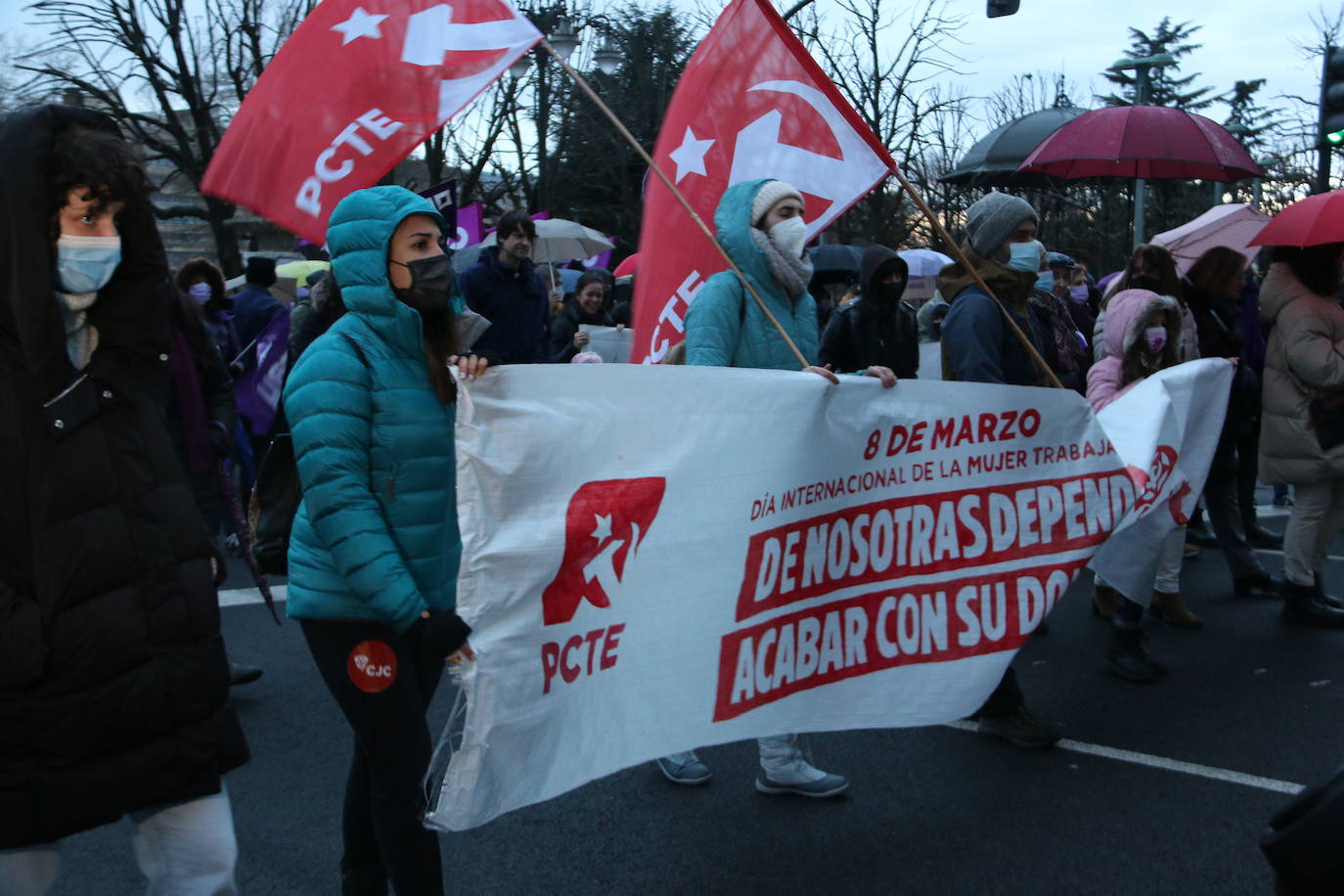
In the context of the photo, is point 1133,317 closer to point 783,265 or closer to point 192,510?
point 783,265

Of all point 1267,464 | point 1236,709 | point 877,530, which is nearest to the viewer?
point 877,530

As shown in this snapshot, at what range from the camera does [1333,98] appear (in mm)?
10047

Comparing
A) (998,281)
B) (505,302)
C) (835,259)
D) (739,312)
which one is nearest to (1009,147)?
(835,259)

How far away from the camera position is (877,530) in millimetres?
3570

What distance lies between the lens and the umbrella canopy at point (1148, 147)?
28.1ft

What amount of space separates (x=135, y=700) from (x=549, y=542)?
899mm

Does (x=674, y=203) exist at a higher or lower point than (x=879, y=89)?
lower

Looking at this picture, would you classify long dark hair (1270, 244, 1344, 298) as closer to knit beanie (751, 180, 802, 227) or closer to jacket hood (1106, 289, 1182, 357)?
jacket hood (1106, 289, 1182, 357)

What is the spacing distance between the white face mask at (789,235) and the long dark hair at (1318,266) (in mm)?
3468

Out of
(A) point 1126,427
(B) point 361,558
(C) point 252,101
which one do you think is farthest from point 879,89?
A: (B) point 361,558

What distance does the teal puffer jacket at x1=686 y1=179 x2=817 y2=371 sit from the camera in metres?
3.95

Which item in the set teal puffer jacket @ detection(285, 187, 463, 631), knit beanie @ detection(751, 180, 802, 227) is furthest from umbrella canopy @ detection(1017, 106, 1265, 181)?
teal puffer jacket @ detection(285, 187, 463, 631)

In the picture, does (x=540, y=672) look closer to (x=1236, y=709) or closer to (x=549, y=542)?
(x=549, y=542)

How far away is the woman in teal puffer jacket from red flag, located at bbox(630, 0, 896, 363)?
1.89 m
